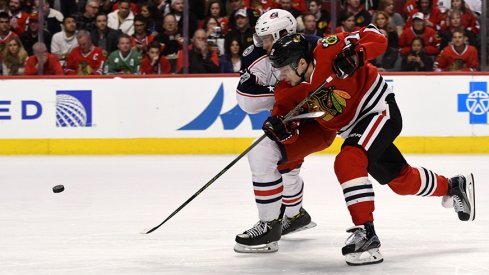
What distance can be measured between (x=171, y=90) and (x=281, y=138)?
5175 millimetres

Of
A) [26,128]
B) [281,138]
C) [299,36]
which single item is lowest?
[26,128]

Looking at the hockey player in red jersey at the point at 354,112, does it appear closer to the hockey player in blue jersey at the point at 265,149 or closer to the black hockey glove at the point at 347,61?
the black hockey glove at the point at 347,61

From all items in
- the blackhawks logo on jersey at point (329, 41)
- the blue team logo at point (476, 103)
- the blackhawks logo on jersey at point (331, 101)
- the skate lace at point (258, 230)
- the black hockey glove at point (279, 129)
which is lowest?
the blue team logo at point (476, 103)

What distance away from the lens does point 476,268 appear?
3803 mm

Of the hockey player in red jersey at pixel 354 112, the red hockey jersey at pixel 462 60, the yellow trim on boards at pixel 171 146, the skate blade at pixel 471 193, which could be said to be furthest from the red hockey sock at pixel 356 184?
the red hockey jersey at pixel 462 60

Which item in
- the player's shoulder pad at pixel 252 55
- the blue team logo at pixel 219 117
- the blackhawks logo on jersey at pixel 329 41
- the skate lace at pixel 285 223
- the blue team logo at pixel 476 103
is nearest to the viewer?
the blackhawks logo on jersey at pixel 329 41

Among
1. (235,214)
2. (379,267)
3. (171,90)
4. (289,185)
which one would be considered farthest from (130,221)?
(171,90)

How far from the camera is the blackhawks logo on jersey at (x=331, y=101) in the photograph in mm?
4070

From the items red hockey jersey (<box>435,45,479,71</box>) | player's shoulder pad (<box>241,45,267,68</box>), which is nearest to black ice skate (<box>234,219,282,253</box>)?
player's shoulder pad (<box>241,45,267,68</box>)

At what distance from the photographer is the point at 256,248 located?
425cm

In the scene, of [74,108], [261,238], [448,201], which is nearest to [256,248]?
[261,238]

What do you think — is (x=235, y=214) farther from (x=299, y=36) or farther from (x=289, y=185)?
(x=299, y=36)

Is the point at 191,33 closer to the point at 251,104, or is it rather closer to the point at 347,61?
the point at 251,104

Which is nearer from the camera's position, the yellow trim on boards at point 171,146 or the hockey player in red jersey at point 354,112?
the hockey player in red jersey at point 354,112
